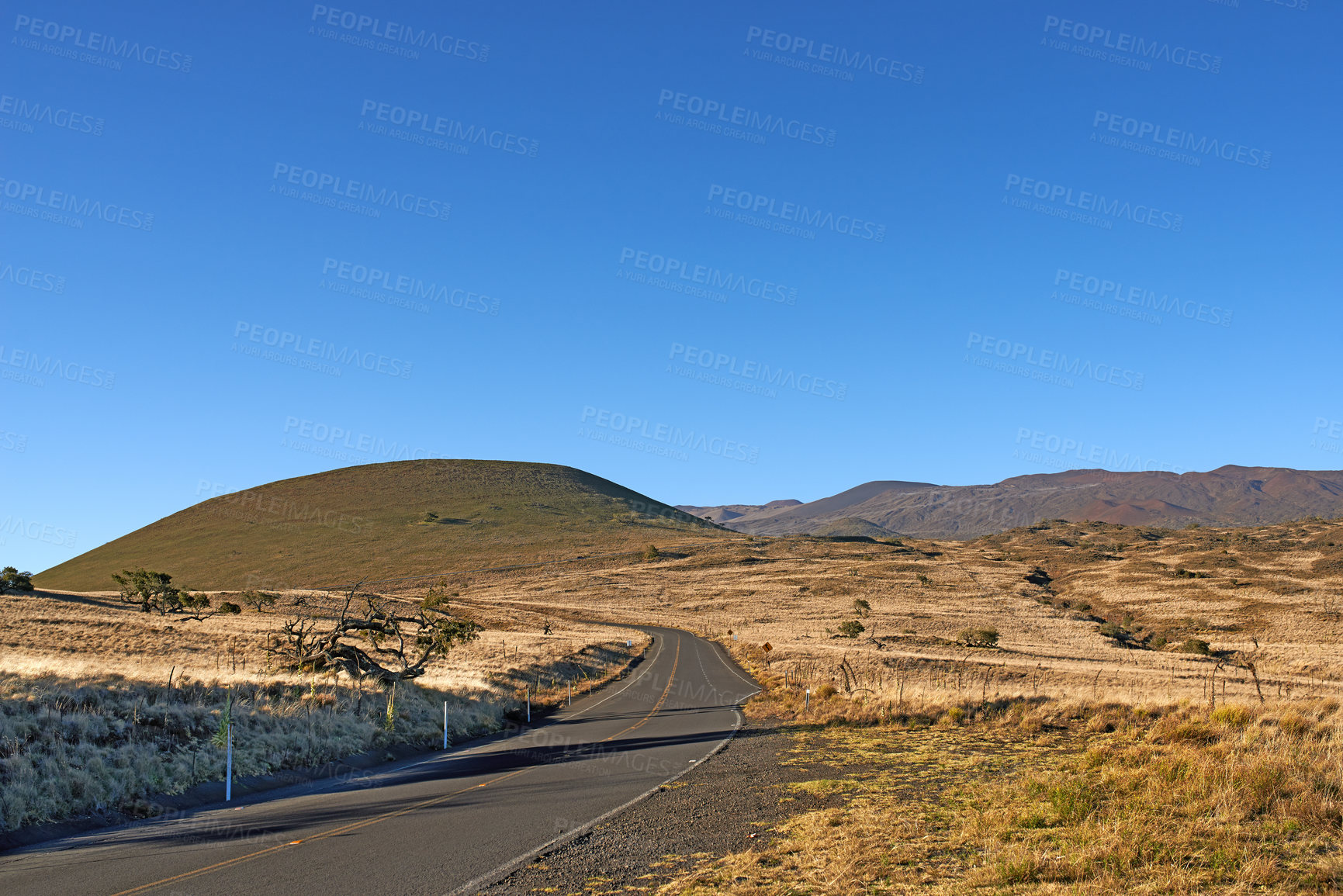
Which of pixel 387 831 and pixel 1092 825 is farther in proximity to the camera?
pixel 387 831

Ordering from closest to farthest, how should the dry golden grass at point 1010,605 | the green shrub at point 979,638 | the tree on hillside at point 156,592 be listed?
the dry golden grass at point 1010,605
the green shrub at point 979,638
the tree on hillside at point 156,592

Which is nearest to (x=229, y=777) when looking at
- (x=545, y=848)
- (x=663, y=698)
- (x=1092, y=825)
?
(x=545, y=848)

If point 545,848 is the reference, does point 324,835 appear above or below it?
below

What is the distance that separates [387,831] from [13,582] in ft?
279

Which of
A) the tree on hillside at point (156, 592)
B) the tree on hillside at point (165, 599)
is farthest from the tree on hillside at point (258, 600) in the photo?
the tree on hillside at point (156, 592)

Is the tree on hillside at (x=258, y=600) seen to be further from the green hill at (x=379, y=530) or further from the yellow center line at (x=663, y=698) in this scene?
the yellow center line at (x=663, y=698)

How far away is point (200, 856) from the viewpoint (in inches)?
454

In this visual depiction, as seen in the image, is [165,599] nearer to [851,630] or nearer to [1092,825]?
[851,630]

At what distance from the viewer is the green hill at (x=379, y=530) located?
121 meters

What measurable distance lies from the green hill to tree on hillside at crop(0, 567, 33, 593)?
3342 cm

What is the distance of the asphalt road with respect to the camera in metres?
10.4

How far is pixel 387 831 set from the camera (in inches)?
511

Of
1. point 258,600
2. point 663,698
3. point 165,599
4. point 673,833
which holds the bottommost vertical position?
point 663,698

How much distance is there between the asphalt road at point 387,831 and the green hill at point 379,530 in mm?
98262
